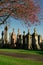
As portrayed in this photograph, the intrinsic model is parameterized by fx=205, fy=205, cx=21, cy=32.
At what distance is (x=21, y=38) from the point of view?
5850cm

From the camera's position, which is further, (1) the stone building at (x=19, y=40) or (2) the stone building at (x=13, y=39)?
(2) the stone building at (x=13, y=39)

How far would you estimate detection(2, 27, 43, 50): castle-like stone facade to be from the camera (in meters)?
53.1

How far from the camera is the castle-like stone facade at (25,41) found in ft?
174

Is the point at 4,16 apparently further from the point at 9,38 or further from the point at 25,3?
the point at 9,38

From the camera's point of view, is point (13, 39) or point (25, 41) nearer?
point (25, 41)

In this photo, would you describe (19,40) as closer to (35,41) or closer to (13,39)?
(13,39)

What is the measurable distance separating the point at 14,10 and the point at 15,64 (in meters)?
4.47

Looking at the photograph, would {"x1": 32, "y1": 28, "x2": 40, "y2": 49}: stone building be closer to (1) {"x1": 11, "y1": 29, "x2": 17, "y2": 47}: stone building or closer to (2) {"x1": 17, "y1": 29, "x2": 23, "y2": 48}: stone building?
(2) {"x1": 17, "y1": 29, "x2": 23, "y2": 48}: stone building

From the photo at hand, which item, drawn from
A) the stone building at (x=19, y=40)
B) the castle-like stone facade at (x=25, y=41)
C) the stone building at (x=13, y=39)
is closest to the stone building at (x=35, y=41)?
the castle-like stone facade at (x=25, y=41)

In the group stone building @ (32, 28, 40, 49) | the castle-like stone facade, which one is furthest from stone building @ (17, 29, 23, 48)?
stone building @ (32, 28, 40, 49)

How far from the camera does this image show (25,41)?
183 feet

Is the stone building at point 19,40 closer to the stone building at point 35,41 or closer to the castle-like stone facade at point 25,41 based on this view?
the castle-like stone facade at point 25,41

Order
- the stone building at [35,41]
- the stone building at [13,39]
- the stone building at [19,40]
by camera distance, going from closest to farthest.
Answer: the stone building at [35,41]
the stone building at [19,40]
the stone building at [13,39]

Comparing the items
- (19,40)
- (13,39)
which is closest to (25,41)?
(19,40)
